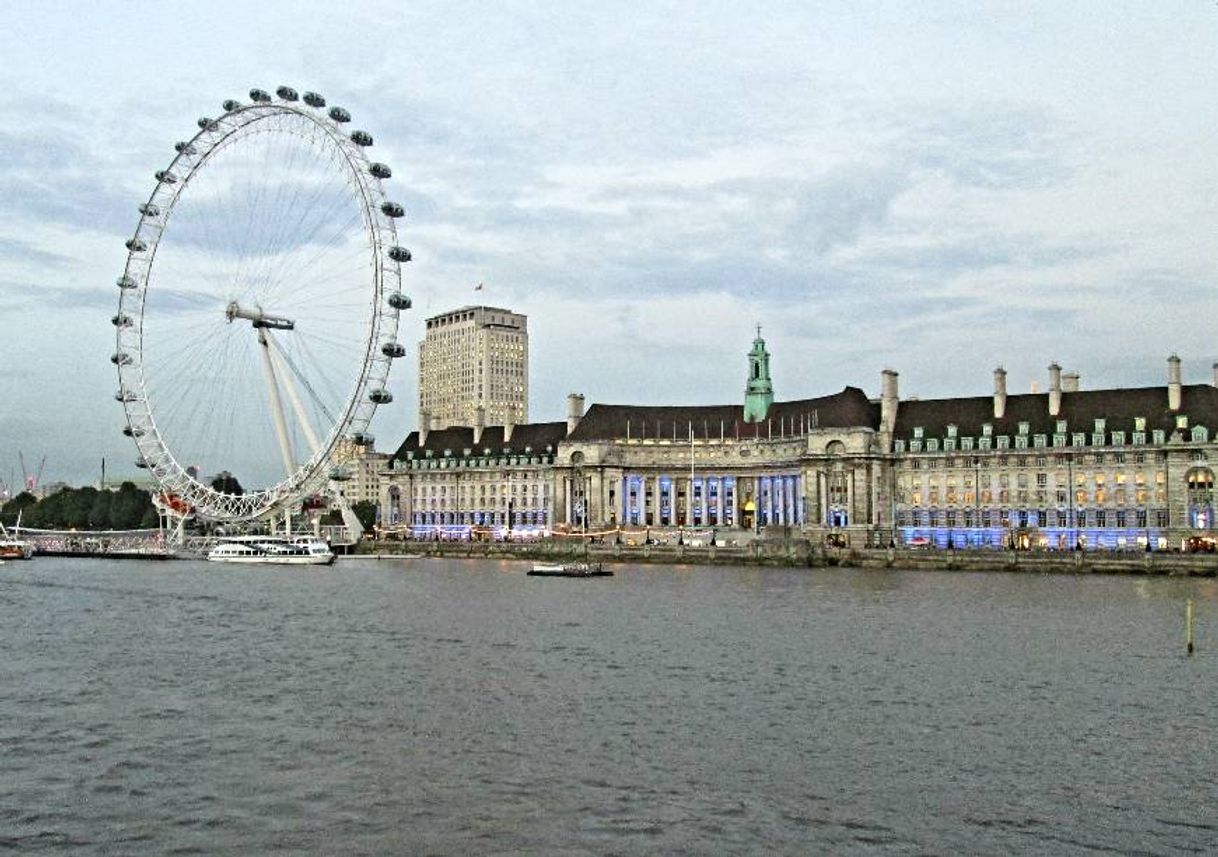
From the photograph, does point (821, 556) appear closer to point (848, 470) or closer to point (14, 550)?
point (848, 470)

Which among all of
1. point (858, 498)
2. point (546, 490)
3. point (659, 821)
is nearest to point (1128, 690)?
point (659, 821)

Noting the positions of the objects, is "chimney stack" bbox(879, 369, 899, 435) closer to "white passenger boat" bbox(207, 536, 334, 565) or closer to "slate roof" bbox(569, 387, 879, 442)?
"slate roof" bbox(569, 387, 879, 442)

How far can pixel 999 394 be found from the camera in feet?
432

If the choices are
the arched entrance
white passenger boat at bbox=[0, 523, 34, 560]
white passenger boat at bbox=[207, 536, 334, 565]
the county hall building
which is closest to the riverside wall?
the county hall building

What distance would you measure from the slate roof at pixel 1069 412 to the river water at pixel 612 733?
5764 centimetres

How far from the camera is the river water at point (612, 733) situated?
1043 inches

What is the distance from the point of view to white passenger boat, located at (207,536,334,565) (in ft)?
418

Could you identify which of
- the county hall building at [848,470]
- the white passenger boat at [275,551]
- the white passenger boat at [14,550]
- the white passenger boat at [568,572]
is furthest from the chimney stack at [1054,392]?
the white passenger boat at [14,550]

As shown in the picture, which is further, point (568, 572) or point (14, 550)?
point (14, 550)

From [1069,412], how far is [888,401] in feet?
63.4

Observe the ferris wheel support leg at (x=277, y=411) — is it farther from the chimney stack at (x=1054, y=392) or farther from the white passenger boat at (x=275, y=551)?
the chimney stack at (x=1054, y=392)

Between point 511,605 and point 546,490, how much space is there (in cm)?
9074

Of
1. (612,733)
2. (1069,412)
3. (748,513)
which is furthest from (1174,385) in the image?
(612,733)

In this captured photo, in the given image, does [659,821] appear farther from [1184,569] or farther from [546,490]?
[546,490]
